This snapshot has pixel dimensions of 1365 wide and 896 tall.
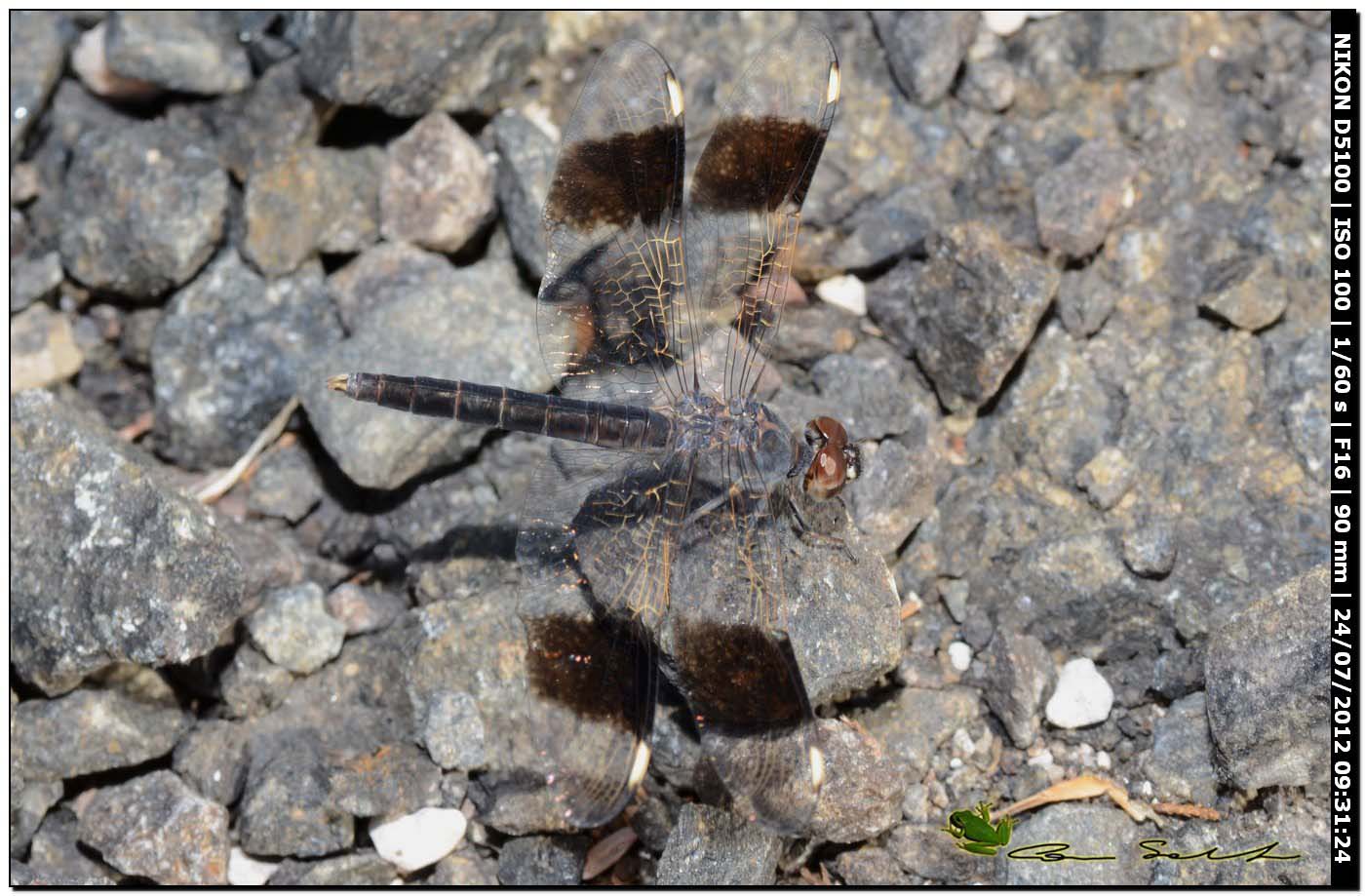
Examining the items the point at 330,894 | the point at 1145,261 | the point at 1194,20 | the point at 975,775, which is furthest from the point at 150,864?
the point at 1194,20

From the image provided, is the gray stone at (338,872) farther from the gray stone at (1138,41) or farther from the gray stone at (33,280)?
the gray stone at (1138,41)

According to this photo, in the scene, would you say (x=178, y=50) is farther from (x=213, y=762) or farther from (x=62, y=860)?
(x=62, y=860)

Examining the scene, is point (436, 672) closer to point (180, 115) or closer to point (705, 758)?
point (705, 758)

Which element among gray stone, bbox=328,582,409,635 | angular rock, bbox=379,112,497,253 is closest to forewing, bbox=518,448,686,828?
gray stone, bbox=328,582,409,635

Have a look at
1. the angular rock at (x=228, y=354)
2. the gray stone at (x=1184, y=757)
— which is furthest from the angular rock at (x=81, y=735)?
the gray stone at (x=1184, y=757)

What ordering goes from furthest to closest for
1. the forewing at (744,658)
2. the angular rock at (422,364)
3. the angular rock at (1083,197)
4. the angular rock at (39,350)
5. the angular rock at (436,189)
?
the angular rock at (436,189) < the angular rock at (39,350) < the angular rock at (1083,197) < the angular rock at (422,364) < the forewing at (744,658)

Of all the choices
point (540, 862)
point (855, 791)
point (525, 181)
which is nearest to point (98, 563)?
point (540, 862)
